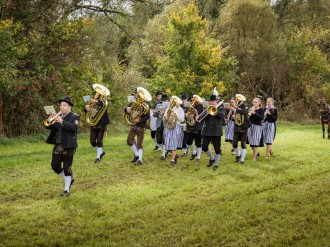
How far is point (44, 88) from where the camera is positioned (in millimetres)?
19875

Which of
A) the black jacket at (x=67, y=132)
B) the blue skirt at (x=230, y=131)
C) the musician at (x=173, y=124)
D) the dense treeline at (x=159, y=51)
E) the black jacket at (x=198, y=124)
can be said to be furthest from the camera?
the dense treeline at (x=159, y=51)

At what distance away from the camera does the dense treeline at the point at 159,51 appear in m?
18.8

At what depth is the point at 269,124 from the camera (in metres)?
15.0

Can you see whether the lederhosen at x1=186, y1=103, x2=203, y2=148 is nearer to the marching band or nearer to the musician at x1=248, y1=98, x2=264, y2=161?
the marching band

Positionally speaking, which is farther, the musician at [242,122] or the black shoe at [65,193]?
the musician at [242,122]

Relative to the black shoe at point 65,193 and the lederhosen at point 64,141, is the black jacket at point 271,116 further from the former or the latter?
the black shoe at point 65,193

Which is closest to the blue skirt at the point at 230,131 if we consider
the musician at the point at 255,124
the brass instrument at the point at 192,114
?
the musician at the point at 255,124

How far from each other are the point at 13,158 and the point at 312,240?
1005 cm

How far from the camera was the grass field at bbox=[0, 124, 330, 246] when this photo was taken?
22.5ft

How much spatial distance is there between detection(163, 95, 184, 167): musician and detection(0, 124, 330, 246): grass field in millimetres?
658

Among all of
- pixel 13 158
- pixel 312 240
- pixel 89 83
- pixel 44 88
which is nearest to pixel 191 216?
pixel 312 240

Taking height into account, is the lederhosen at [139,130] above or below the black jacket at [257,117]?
below

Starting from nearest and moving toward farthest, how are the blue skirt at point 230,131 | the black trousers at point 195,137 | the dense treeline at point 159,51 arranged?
the black trousers at point 195,137 → the blue skirt at point 230,131 → the dense treeline at point 159,51

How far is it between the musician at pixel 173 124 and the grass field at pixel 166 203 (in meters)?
0.66
